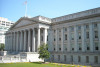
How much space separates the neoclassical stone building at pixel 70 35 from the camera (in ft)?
142

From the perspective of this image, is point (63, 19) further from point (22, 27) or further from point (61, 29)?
point (22, 27)

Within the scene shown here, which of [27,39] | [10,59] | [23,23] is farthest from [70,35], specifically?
[23,23]

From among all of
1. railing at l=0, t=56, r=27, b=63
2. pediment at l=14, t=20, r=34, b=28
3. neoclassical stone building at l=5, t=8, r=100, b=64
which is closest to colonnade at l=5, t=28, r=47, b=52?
neoclassical stone building at l=5, t=8, r=100, b=64

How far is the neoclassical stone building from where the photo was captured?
4322 centimetres

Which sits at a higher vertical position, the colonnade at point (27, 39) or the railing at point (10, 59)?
the colonnade at point (27, 39)

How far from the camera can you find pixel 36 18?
180ft

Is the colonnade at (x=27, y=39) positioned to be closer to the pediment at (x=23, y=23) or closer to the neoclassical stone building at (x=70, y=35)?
the neoclassical stone building at (x=70, y=35)

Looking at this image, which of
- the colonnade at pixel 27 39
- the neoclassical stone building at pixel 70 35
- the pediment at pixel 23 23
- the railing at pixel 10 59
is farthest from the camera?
the pediment at pixel 23 23

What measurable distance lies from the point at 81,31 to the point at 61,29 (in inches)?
403

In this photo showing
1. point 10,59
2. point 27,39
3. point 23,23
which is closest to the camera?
point 10,59

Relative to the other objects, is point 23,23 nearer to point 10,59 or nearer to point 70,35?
point 10,59

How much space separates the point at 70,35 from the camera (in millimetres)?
50281

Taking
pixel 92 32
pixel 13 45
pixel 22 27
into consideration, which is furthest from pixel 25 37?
pixel 92 32

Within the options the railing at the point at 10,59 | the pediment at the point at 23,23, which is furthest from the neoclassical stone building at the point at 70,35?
the railing at the point at 10,59
